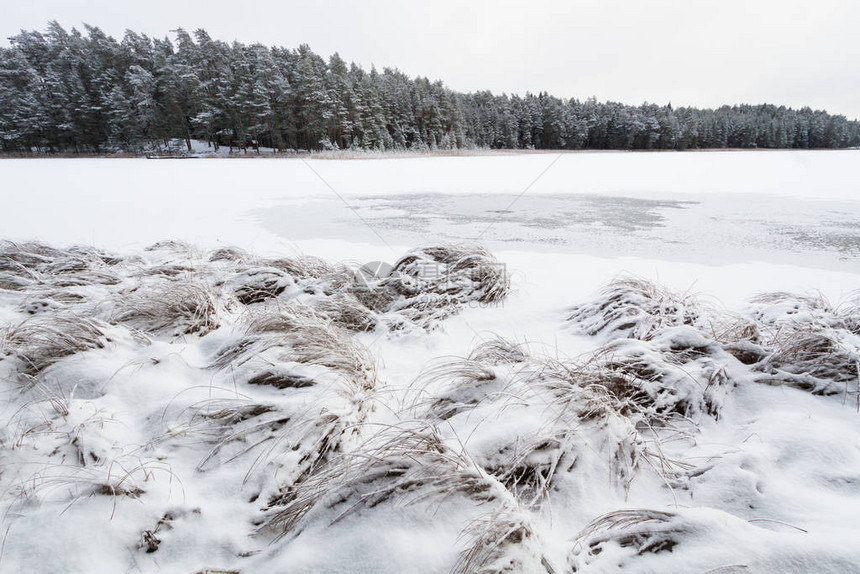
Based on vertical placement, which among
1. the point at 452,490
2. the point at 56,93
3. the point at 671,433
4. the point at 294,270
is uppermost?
the point at 56,93

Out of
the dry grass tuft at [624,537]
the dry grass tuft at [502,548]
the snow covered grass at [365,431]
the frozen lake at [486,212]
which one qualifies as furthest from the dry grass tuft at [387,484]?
the frozen lake at [486,212]

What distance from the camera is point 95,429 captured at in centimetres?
149

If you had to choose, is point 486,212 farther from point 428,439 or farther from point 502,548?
A: point 502,548

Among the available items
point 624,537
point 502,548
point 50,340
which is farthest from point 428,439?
point 50,340

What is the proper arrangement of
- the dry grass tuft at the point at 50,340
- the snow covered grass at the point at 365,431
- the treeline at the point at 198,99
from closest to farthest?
the snow covered grass at the point at 365,431 < the dry grass tuft at the point at 50,340 < the treeline at the point at 198,99

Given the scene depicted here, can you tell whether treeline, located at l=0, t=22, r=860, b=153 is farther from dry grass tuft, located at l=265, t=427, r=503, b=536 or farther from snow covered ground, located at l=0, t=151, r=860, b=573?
dry grass tuft, located at l=265, t=427, r=503, b=536

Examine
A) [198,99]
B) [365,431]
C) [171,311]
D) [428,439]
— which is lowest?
[365,431]

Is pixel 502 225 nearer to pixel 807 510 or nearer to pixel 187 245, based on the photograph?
pixel 187 245

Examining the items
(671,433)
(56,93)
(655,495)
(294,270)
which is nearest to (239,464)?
(655,495)

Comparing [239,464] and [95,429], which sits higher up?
[95,429]

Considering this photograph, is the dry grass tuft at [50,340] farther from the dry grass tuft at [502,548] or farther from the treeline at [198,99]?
the treeline at [198,99]

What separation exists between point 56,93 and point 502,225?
49.7 m

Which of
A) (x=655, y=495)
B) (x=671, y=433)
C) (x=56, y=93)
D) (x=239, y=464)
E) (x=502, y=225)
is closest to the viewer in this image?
(x=655, y=495)

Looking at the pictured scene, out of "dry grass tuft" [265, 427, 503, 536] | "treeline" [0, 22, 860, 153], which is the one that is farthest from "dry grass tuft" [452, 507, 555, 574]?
"treeline" [0, 22, 860, 153]
